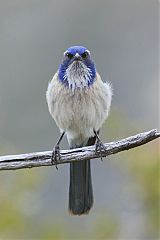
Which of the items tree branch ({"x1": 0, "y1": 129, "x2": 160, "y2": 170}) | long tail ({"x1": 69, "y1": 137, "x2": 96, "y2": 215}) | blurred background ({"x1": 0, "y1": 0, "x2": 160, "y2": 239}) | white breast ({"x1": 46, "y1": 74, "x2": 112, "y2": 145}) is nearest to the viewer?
tree branch ({"x1": 0, "y1": 129, "x2": 160, "y2": 170})

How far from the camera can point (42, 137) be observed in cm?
852

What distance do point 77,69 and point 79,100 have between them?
27cm

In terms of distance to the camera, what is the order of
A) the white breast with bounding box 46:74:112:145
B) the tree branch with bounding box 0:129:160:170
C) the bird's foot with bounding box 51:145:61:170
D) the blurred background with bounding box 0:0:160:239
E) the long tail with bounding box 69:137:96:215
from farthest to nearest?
the long tail with bounding box 69:137:96:215 → the blurred background with bounding box 0:0:160:239 → the white breast with bounding box 46:74:112:145 → the bird's foot with bounding box 51:145:61:170 → the tree branch with bounding box 0:129:160:170

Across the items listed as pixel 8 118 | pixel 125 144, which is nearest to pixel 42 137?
pixel 8 118

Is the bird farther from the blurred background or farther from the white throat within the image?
the blurred background

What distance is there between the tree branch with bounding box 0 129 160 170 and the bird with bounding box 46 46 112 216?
1.32ft

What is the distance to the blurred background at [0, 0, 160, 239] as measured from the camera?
21.1 feet

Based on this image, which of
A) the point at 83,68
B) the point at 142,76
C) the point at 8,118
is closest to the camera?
the point at 83,68

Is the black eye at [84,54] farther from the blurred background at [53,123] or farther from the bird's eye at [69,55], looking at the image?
the blurred background at [53,123]

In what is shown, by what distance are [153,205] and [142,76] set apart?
2.95 meters

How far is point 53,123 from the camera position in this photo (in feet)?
28.4

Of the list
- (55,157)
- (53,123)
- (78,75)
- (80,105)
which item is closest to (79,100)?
(80,105)

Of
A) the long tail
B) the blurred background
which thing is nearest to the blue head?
the blurred background

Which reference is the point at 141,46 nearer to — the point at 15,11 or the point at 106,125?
the point at 15,11
